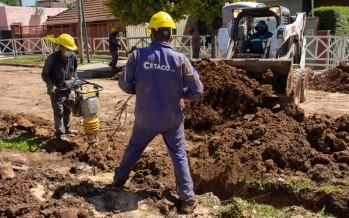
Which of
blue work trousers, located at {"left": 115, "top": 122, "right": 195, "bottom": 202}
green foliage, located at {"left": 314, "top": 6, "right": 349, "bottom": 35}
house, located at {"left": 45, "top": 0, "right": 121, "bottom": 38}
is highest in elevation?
house, located at {"left": 45, "top": 0, "right": 121, "bottom": 38}

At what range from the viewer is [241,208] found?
4.33m

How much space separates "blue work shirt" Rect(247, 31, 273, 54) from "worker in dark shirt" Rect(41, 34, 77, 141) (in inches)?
180

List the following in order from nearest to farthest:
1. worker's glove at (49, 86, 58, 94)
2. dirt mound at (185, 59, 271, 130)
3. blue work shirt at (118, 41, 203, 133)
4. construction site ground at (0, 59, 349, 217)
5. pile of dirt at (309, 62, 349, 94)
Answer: blue work shirt at (118, 41, 203, 133), construction site ground at (0, 59, 349, 217), worker's glove at (49, 86, 58, 94), dirt mound at (185, 59, 271, 130), pile of dirt at (309, 62, 349, 94)

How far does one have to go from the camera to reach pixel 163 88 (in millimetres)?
4301

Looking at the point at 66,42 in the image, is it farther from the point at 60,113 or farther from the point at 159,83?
the point at 159,83

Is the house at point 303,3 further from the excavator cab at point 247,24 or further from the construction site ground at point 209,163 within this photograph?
the construction site ground at point 209,163

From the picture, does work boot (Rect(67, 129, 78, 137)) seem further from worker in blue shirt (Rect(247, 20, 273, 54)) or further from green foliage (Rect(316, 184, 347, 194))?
worker in blue shirt (Rect(247, 20, 273, 54))

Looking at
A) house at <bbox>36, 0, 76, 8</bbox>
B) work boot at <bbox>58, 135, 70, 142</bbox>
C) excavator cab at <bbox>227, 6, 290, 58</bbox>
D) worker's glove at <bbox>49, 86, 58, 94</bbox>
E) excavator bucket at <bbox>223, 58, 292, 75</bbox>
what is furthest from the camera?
house at <bbox>36, 0, 76, 8</bbox>

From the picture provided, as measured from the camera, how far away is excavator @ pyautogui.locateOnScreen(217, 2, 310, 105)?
7.55 metres

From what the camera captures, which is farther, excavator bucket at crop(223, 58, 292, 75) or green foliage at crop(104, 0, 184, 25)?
green foliage at crop(104, 0, 184, 25)

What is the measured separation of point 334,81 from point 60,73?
8718 millimetres

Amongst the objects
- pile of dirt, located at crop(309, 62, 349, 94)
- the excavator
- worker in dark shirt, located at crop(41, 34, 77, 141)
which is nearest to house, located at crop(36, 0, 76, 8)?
pile of dirt, located at crop(309, 62, 349, 94)

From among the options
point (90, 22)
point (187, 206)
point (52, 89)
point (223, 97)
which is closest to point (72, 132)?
point (52, 89)

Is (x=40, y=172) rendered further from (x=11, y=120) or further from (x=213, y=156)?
(x=11, y=120)
